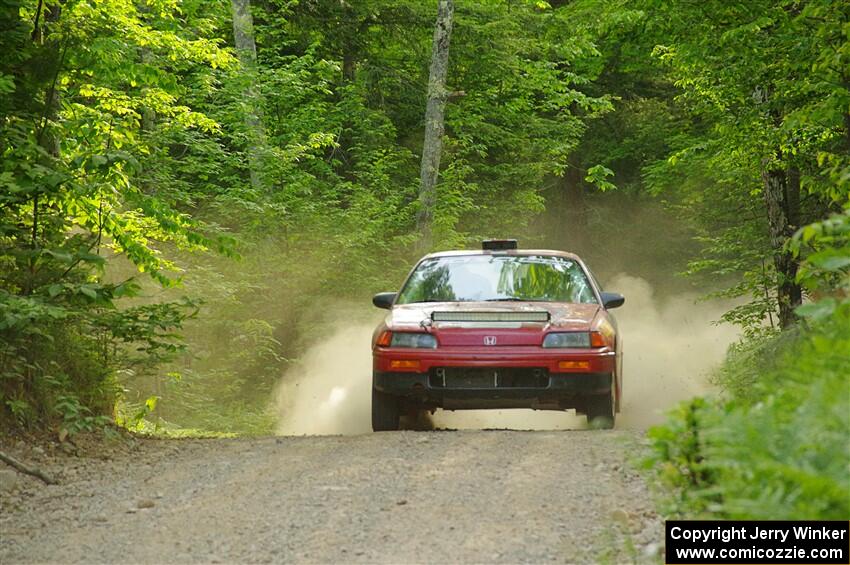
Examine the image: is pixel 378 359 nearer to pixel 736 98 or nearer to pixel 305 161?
pixel 736 98

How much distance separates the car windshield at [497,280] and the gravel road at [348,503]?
1.81 meters

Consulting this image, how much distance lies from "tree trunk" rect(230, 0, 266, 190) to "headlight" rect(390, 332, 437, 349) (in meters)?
11.3

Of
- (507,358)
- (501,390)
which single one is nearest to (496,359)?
(507,358)

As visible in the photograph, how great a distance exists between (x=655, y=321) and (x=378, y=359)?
78.9ft

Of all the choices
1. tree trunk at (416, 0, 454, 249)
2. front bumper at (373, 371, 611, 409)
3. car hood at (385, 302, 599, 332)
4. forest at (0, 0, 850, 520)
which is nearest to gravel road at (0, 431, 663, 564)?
front bumper at (373, 371, 611, 409)

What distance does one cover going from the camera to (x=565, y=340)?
920 centimetres

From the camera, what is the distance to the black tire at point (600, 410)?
9.46 m

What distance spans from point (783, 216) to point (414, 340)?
26.2 feet

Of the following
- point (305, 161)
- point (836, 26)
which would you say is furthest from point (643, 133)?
point (836, 26)

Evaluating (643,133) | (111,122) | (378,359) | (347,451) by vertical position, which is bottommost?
(347,451)

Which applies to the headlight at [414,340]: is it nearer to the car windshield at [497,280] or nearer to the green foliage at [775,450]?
the car windshield at [497,280]

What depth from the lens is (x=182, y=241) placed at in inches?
548

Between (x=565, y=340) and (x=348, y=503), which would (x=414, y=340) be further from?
(x=348, y=503)

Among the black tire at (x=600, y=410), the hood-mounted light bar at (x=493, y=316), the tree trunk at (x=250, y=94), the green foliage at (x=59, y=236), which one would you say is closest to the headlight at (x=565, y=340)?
the hood-mounted light bar at (x=493, y=316)
